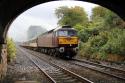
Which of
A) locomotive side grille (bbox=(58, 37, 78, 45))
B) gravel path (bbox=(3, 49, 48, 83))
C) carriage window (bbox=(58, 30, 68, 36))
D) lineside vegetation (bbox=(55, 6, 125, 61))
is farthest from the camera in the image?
carriage window (bbox=(58, 30, 68, 36))

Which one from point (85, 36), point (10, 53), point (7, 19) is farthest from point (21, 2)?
point (85, 36)

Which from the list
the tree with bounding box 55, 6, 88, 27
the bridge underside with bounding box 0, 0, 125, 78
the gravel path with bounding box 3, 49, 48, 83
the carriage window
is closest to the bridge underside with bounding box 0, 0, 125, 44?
the bridge underside with bounding box 0, 0, 125, 78

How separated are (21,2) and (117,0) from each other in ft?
12.8

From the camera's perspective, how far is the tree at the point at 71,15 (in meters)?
57.0

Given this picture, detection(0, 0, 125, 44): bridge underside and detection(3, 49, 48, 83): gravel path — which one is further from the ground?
detection(0, 0, 125, 44): bridge underside

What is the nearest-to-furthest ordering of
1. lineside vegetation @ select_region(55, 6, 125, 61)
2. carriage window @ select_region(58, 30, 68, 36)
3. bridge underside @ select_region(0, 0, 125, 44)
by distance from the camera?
bridge underside @ select_region(0, 0, 125, 44), lineside vegetation @ select_region(55, 6, 125, 61), carriage window @ select_region(58, 30, 68, 36)

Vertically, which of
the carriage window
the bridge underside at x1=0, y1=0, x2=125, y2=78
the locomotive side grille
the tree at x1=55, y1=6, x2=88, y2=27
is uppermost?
the tree at x1=55, y1=6, x2=88, y2=27

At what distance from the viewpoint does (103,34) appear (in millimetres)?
31062

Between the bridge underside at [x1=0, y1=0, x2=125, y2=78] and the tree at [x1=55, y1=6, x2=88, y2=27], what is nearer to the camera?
the bridge underside at [x1=0, y1=0, x2=125, y2=78]

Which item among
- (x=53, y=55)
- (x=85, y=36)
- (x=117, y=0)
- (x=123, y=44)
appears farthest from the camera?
(x=85, y=36)

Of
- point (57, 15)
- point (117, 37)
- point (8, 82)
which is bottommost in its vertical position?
point (8, 82)

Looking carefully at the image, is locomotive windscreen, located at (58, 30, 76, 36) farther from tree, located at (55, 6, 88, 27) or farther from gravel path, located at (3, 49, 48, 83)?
tree, located at (55, 6, 88, 27)

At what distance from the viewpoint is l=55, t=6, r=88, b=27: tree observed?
187ft

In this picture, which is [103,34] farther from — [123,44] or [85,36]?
[85,36]
